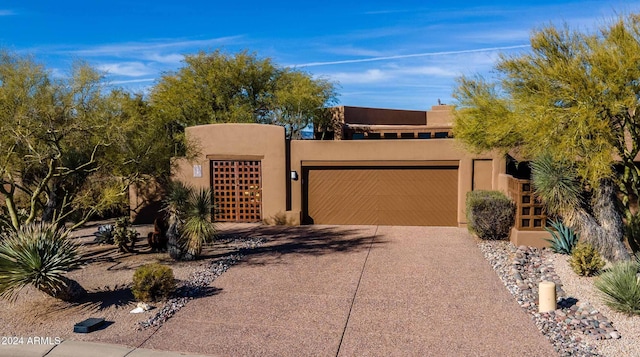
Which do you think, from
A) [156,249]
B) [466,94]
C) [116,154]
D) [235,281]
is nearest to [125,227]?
[156,249]

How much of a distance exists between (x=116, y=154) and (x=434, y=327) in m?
9.17

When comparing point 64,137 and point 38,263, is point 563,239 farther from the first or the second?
point 64,137

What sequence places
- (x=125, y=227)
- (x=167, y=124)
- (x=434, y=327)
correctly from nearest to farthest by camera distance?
(x=434, y=327) → (x=125, y=227) → (x=167, y=124)

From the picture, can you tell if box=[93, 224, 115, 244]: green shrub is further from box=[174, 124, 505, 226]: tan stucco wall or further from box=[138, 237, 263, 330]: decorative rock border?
box=[174, 124, 505, 226]: tan stucco wall

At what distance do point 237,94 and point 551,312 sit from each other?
20.6 metres

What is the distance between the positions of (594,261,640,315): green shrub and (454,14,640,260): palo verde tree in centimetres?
210

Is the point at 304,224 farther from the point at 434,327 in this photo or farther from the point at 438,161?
the point at 434,327

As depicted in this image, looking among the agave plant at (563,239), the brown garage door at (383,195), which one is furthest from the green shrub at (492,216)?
the brown garage door at (383,195)

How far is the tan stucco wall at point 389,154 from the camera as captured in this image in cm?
1608

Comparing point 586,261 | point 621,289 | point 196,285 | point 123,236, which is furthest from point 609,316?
point 123,236

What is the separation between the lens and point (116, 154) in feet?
41.8

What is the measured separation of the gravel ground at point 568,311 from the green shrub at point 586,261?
0.60ft

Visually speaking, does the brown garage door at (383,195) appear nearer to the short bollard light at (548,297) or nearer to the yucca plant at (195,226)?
the yucca plant at (195,226)

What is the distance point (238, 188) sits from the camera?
17.1 m
